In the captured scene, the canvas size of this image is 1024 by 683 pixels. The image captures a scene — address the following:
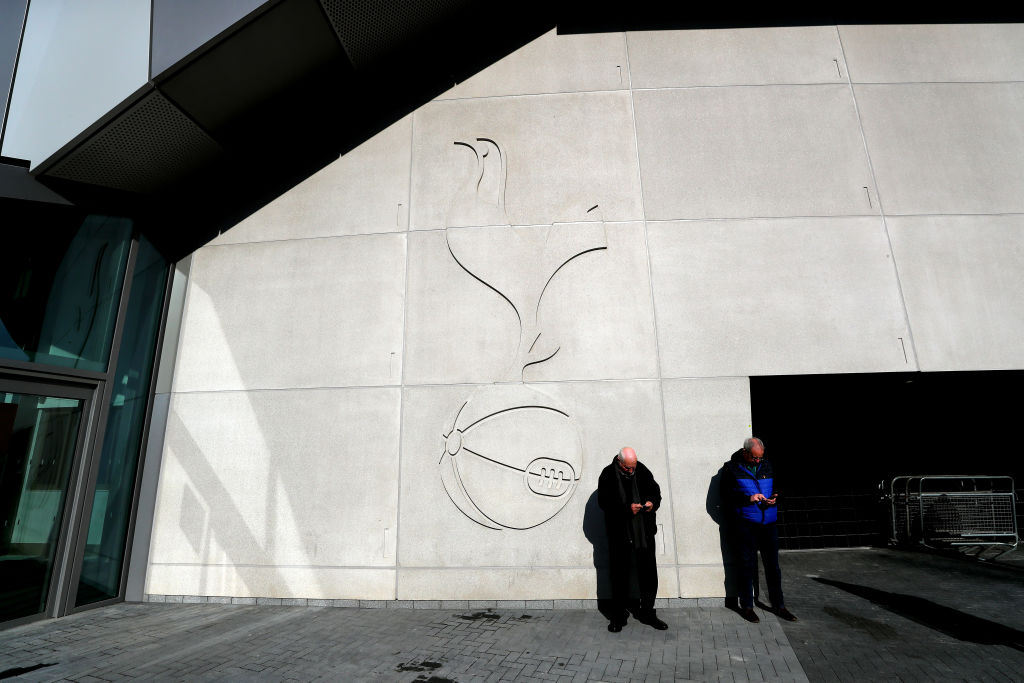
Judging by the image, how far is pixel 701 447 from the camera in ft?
19.8

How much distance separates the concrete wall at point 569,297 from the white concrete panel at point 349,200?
0.03 m

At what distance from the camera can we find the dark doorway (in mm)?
8391

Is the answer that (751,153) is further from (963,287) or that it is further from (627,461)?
(627,461)

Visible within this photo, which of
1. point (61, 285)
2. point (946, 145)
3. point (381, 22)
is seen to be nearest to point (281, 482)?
point (61, 285)

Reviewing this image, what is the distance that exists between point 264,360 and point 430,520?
3037 millimetres

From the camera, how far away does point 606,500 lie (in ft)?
17.5

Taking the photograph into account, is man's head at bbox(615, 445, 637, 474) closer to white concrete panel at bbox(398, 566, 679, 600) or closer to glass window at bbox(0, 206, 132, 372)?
white concrete panel at bbox(398, 566, 679, 600)

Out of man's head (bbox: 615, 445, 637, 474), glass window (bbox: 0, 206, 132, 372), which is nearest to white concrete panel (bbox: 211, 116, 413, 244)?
glass window (bbox: 0, 206, 132, 372)

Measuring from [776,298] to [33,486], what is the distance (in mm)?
8817

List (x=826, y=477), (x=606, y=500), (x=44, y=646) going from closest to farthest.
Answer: (x=44, y=646), (x=606, y=500), (x=826, y=477)

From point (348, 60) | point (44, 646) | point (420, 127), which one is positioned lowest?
point (44, 646)

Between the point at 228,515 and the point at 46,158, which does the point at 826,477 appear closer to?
the point at 228,515

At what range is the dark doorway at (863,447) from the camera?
8391mm

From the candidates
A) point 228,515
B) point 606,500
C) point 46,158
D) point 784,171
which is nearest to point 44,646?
point 228,515
